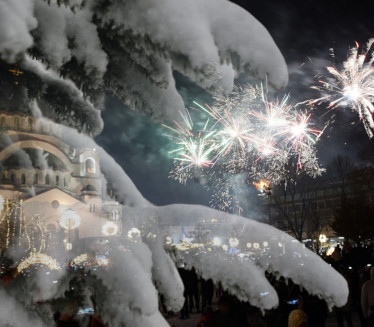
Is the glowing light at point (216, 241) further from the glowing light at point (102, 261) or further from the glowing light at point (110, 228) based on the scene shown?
the glowing light at point (102, 261)

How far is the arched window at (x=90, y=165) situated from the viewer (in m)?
2.60

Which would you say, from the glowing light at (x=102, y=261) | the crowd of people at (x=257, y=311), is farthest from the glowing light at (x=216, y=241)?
the glowing light at (x=102, y=261)

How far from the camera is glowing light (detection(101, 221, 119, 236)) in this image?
2.31m

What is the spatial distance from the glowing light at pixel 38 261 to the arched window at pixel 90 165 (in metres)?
0.57

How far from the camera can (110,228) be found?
7.84 feet

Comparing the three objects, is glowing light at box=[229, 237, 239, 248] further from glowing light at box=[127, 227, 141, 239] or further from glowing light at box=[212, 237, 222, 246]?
glowing light at box=[127, 227, 141, 239]

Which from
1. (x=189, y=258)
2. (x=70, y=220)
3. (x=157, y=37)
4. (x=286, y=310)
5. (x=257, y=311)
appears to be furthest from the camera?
(x=286, y=310)

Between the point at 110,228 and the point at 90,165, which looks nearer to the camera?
the point at 110,228

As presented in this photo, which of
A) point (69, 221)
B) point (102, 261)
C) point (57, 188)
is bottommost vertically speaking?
point (102, 261)

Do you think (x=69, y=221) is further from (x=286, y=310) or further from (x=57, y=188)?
(x=286, y=310)

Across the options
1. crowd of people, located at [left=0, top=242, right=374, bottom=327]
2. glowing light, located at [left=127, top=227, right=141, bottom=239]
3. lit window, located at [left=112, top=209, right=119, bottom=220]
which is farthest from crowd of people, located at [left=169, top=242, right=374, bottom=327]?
lit window, located at [left=112, top=209, right=119, bottom=220]

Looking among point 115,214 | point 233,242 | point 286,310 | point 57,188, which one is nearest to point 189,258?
point 233,242

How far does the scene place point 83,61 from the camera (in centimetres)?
224

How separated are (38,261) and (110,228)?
1.47 feet
